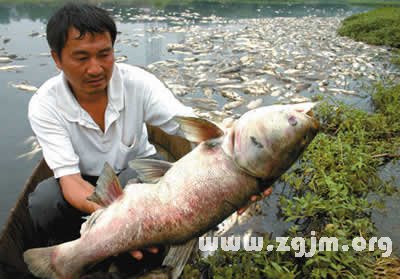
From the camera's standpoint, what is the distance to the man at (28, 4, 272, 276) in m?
2.41

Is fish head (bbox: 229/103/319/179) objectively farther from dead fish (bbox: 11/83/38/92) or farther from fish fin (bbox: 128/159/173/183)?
dead fish (bbox: 11/83/38/92)

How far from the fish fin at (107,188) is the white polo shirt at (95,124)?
0.64m

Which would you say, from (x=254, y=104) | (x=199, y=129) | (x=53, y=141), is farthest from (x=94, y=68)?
(x=254, y=104)

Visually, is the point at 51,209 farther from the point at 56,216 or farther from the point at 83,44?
the point at 83,44

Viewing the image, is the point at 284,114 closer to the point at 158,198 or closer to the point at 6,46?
the point at 158,198

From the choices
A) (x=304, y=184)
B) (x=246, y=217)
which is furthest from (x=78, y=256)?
(x=304, y=184)

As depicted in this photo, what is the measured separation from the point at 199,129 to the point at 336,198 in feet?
6.40

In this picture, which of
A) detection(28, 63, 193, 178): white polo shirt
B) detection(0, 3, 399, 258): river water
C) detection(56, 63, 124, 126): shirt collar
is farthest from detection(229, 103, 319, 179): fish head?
detection(0, 3, 399, 258): river water

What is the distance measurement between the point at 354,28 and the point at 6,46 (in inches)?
436

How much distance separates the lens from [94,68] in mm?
A: 2406

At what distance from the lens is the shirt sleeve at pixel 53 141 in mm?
2521

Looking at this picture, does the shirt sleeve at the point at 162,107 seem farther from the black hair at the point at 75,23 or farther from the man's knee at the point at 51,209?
the man's knee at the point at 51,209

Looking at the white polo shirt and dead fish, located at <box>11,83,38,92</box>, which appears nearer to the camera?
the white polo shirt

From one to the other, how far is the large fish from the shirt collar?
2.90 feet
